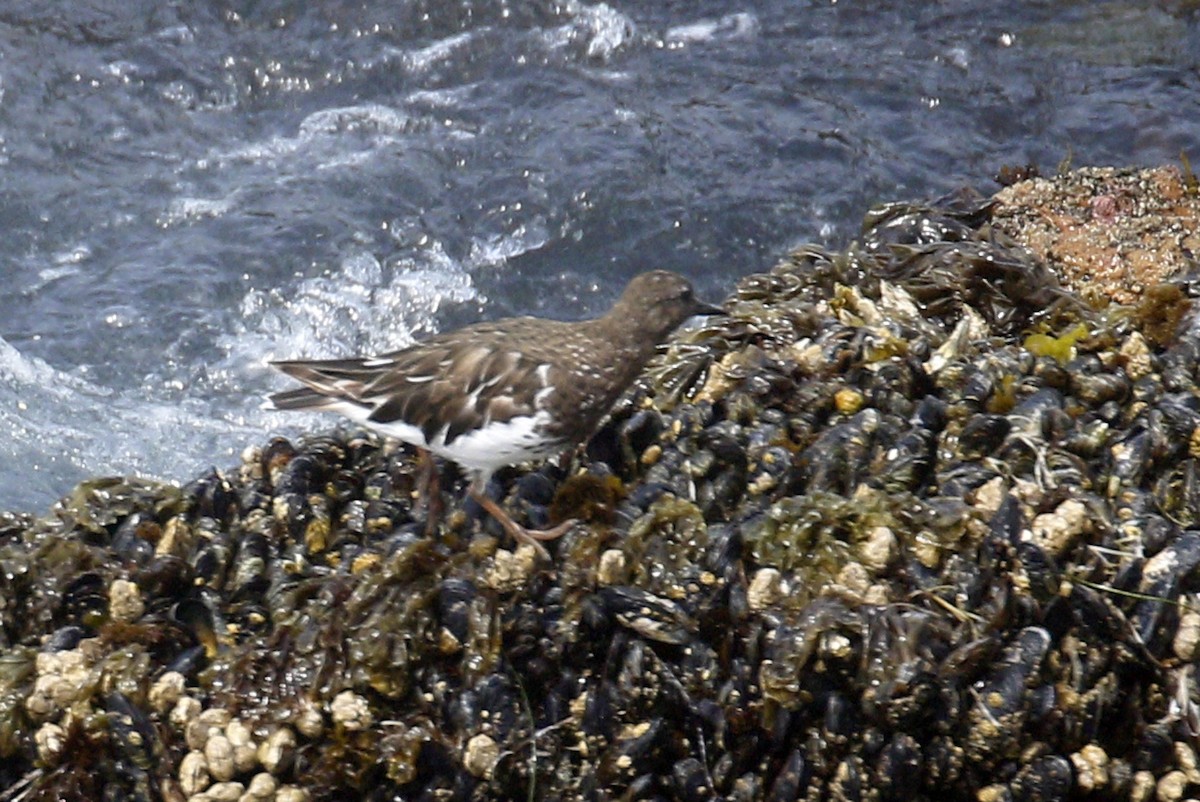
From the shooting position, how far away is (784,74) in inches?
291

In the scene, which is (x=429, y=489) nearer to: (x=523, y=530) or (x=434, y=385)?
(x=434, y=385)

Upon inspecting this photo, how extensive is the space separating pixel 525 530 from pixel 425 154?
12.2 feet

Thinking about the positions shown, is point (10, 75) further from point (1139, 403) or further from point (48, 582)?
point (1139, 403)

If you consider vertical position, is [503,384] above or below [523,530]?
above

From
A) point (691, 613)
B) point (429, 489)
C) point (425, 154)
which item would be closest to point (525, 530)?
point (429, 489)

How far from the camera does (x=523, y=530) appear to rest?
357 centimetres

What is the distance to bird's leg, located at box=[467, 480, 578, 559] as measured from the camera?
3521mm

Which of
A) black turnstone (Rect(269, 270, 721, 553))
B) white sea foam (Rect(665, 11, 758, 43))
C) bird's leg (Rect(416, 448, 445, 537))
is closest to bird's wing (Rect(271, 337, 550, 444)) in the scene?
black turnstone (Rect(269, 270, 721, 553))

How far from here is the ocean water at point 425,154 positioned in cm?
616

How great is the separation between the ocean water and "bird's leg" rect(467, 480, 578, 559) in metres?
2.41

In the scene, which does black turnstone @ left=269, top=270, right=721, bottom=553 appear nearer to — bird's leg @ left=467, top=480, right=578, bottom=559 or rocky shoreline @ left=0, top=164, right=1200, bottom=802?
bird's leg @ left=467, top=480, right=578, bottom=559

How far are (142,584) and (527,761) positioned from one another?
107 cm

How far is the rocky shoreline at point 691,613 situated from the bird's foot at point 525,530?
3cm

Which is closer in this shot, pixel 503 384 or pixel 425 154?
pixel 503 384
